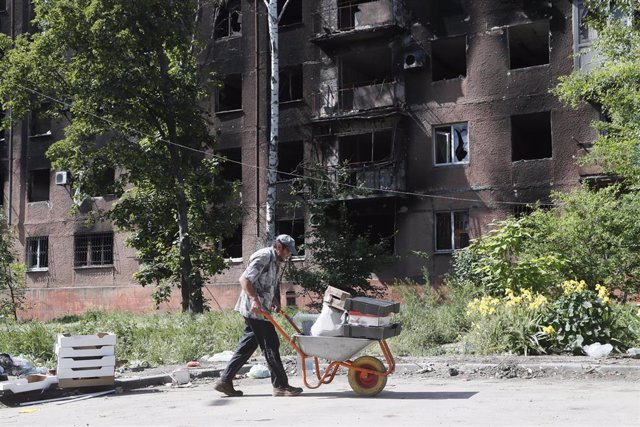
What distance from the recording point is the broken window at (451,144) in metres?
29.9

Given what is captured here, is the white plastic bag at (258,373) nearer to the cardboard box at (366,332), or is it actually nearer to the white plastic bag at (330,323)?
the white plastic bag at (330,323)

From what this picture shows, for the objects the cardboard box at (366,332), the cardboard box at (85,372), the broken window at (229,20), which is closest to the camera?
the cardboard box at (366,332)

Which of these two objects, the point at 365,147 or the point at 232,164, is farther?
the point at 232,164

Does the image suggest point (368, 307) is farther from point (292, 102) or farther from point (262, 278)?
point (292, 102)

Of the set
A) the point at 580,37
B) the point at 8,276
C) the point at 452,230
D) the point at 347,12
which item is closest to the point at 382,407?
the point at 452,230

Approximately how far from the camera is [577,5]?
27.6 metres

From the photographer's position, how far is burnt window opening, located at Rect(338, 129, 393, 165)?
31.8m

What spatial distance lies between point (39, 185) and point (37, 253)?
3363 millimetres

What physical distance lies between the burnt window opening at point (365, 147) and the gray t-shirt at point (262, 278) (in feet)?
70.6

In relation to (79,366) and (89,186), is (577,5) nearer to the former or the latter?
(89,186)

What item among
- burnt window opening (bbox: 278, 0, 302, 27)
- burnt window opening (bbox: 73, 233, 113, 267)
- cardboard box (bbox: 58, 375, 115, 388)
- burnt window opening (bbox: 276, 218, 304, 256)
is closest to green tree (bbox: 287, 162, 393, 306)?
burnt window opening (bbox: 276, 218, 304, 256)

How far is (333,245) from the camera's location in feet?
91.2

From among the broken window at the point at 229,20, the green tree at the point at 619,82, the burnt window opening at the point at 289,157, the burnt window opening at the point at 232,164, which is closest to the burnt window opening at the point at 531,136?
the green tree at the point at 619,82

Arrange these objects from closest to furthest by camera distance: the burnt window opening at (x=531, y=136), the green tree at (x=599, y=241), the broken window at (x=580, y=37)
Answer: the green tree at (x=599, y=241), the broken window at (x=580, y=37), the burnt window opening at (x=531, y=136)
